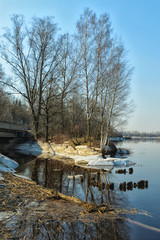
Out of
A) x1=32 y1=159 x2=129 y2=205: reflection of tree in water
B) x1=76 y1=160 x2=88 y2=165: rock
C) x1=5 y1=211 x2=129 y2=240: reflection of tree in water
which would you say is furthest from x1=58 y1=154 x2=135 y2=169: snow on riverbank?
x1=5 y1=211 x2=129 y2=240: reflection of tree in water

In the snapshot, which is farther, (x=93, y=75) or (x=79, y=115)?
(x=79, y=115)

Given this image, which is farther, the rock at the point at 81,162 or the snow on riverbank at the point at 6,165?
the rock at the point at 81,162

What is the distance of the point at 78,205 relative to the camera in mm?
5461

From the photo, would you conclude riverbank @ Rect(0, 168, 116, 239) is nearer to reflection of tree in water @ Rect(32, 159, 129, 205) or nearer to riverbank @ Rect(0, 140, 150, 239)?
riverbank @ Rect(0, 140, 150, 239)

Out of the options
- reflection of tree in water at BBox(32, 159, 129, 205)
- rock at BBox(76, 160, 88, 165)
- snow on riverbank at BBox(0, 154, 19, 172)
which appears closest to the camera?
reflection of tree in water at BBox(32, 159, 129, 205)

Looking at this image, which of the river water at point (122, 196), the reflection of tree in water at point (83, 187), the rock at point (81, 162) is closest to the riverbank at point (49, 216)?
the river water at point (122, 196)

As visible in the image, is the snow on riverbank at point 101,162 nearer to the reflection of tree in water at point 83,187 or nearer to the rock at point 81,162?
the rock at point 81,162

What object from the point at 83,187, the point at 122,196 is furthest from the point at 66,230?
the point at 83,187

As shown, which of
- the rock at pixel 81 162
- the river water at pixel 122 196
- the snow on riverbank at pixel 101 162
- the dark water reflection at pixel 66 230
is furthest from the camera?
the rock at pixel 81 162

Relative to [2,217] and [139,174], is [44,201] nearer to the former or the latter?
[2,217]

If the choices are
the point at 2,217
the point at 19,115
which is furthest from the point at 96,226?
the point at 19,115

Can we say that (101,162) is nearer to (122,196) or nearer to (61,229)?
(122,196)

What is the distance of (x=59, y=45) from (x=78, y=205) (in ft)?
73.7

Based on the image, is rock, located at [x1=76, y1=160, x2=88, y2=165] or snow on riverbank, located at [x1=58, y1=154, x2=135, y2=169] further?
rock, located at [x1=76, y1=160, x2=88, y2=165]
